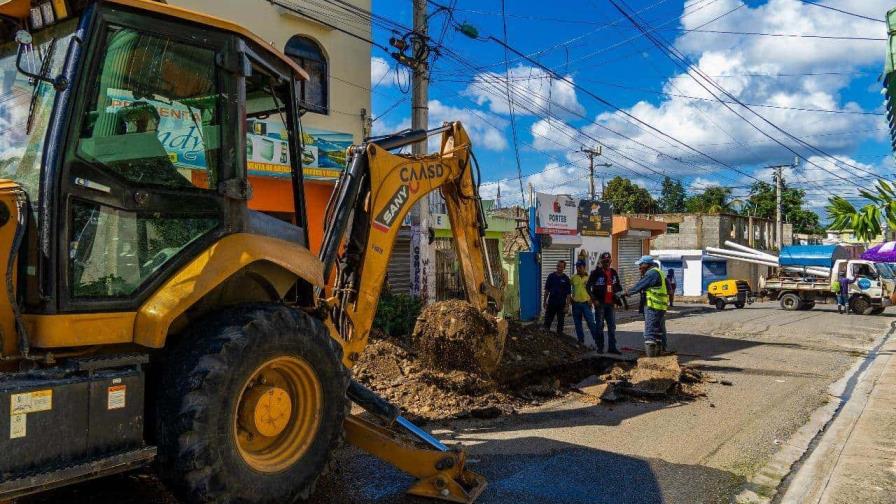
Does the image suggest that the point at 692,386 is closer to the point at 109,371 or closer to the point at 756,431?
the point at 756,431

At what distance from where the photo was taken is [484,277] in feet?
26.0

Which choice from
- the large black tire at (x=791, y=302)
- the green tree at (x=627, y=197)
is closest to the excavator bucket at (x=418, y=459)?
the large black tire at (x=791, y=302)

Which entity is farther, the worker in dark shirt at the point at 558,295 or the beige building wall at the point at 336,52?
the beige building wall at the point at 336,52

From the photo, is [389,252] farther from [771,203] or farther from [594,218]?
[771,203]

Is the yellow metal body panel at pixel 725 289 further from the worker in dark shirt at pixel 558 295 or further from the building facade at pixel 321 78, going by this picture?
the building facade at pixel 321 78

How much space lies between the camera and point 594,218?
918 inches

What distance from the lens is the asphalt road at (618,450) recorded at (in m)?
4.63

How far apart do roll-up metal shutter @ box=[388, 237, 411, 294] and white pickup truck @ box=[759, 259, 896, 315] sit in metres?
16.9

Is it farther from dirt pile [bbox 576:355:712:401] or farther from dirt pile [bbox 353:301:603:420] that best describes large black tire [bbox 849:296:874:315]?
dirt pile [bbox 353:301:603:420]

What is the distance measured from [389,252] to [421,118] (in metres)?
6.73

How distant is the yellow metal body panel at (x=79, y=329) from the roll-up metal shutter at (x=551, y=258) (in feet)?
56.9

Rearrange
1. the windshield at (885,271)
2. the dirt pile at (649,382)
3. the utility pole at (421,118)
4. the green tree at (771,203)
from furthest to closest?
the green tree at (771,203) → the windshield at (885,271) → the utility pole at (421,118) → the dirt pile at (649,382)

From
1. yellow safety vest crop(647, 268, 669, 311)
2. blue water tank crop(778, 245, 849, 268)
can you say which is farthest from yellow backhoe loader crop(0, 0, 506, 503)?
blue water tank crop(778, 245, 849, 268)

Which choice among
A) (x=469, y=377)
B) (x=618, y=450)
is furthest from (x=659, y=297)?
(x=618, y=450)
